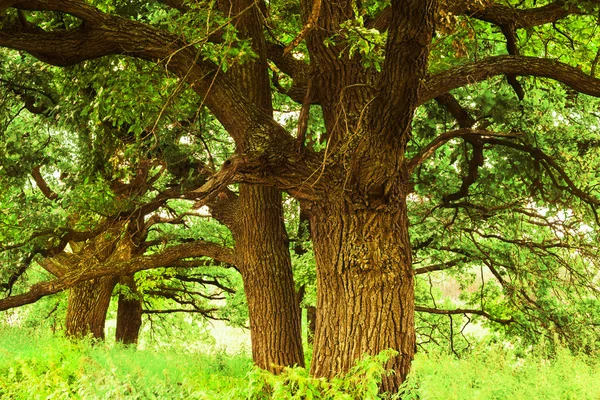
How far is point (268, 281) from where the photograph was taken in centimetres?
949

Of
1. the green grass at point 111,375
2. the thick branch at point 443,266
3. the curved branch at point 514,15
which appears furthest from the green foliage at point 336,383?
the thick branch at point 443,266

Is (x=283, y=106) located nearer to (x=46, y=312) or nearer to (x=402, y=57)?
→ (x=402, y=57)

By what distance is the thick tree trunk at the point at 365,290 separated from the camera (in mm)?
7336

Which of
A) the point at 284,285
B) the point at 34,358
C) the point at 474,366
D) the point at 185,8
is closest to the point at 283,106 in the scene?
the point at 185,8

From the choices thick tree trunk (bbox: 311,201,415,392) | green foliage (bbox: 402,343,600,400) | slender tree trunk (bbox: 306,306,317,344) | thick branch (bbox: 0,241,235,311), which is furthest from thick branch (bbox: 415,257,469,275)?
green foliage (bbox: 402,343,600,400)

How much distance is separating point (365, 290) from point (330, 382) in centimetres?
107

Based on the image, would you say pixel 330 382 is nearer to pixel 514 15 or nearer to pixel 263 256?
pixel 263 256

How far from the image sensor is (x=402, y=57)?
6.66 meters

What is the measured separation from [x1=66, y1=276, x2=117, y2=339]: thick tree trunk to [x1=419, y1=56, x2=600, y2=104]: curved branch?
31.4 feet

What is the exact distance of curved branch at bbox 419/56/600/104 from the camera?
26.2 feet

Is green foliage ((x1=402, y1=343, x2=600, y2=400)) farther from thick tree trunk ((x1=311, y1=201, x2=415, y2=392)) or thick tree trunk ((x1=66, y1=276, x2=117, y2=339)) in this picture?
thick tree trunk ((x1=66, y1=276, x2=117, y2=339))

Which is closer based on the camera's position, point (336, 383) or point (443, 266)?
point (336, 383)

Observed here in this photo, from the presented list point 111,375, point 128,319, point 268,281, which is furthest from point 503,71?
point 128,319

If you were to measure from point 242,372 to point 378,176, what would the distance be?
5.06m
